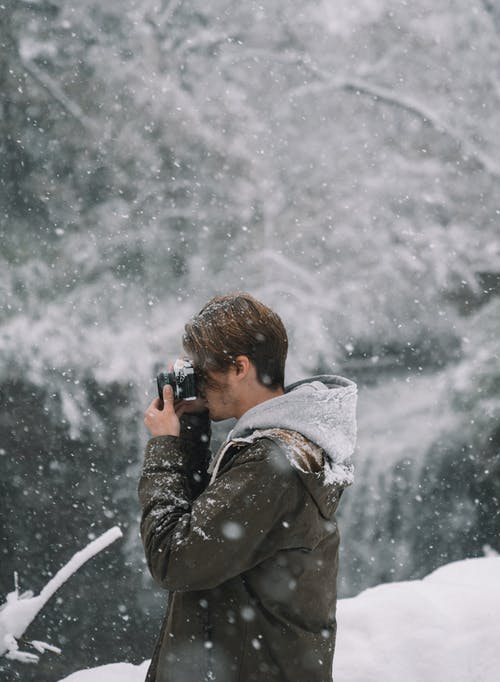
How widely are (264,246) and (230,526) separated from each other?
4.15 meters

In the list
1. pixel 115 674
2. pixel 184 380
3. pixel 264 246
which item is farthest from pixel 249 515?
pixel 264 246

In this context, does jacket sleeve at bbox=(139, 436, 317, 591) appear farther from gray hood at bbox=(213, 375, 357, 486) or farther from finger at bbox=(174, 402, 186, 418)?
finger at bbox=(174, 402, 186, 418)

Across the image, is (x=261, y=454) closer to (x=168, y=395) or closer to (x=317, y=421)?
(x=317, y=421)

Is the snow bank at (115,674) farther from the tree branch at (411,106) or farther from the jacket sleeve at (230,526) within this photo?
the tree branch at (411,106)

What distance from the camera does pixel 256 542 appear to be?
105 centimetres

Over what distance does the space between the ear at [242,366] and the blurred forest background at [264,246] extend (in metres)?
3.76

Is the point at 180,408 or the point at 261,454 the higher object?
the point at 180,408

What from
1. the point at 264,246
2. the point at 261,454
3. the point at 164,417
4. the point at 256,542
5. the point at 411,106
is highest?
the point at 411,106

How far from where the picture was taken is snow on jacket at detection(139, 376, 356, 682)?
1.05m

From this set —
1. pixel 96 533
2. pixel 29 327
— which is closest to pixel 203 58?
pixel 29 327

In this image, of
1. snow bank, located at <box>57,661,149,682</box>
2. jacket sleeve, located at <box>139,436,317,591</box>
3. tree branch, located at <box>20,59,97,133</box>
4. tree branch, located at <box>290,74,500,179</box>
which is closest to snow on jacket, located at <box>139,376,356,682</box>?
jacket sleeve, located at <box>139,436,317,591</box>

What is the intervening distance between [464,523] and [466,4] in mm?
4497

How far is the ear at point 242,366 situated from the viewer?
4.09 feet

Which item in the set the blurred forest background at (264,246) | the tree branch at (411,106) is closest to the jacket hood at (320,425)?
the blurred forest background at (264,246)
